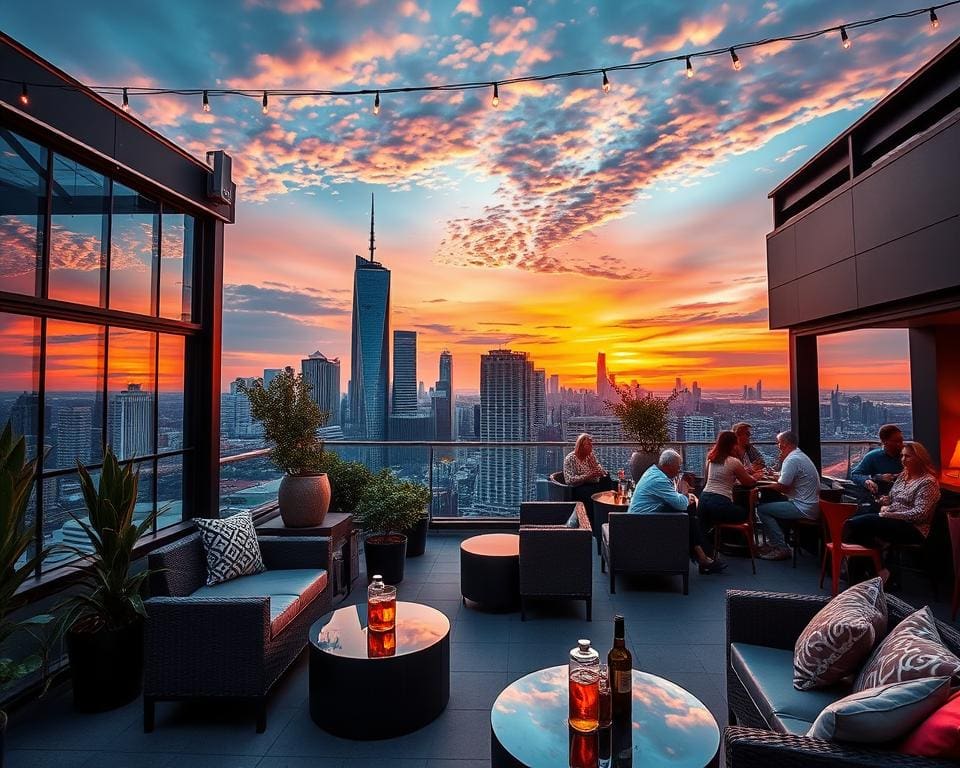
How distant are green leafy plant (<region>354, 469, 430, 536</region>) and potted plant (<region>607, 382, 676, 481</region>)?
2.93 meters

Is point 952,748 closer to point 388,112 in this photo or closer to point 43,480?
point 43,480

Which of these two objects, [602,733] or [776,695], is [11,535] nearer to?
[602,733]

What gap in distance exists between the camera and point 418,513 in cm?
517

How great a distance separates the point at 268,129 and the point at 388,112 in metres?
1.29

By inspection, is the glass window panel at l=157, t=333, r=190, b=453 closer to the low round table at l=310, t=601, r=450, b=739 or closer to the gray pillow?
the low round table at l=310, t=601, r=450, b=739

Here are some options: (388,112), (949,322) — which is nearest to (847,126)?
(949,322)

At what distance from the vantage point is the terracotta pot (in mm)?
4629

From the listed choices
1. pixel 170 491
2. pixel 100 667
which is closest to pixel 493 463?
pixel 170 491

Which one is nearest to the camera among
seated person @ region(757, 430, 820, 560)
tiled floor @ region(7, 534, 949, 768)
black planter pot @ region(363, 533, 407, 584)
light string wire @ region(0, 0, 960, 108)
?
tiled floor @ region(7, 534, 949, 768)

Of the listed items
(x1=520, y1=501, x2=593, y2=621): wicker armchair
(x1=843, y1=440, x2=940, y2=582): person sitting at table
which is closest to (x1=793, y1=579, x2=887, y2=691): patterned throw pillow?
(x1=520, y1=501, x2=593, y2=621): wicker armchair

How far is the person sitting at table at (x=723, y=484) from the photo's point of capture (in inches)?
205

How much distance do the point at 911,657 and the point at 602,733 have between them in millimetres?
1008

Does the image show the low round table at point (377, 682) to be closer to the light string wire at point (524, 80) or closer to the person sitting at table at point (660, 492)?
the person sitting at table at point (660, 492)

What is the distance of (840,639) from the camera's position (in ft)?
6.41
